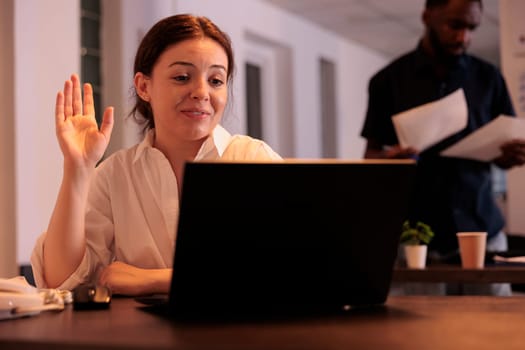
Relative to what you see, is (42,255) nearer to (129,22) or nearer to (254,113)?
(129,22)

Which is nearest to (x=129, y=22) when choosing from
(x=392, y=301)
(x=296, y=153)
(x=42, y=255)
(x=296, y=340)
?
(x=296, y=153)

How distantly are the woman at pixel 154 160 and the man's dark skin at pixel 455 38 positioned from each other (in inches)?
49.9

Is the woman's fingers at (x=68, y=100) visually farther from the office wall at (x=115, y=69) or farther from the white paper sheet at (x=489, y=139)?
the white paper sheet at (x=489, y=139)

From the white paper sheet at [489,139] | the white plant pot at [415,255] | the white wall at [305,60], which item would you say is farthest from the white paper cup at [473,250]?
the white wall at [305,60]

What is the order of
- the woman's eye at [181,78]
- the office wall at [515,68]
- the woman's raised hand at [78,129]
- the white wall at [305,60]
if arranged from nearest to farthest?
the woman's raised hand at [78,129]
the woman's eye at [181,78]
the office wall at [515,68]
the white wall at [305,60]

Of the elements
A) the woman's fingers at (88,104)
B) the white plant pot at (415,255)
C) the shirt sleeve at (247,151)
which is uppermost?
the woman's fingers at (88,104)

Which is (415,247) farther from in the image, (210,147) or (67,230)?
(67,230)

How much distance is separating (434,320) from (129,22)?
4122mm

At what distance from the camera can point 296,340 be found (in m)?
0.96

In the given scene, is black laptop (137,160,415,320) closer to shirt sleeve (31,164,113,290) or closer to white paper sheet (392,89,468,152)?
shirt sleeve (31,164,113,290)

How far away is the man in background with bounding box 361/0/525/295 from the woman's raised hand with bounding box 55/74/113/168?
60.5 inches

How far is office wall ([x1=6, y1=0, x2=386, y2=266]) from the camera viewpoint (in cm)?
Answer: 401

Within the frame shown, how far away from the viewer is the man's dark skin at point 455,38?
3.03 m

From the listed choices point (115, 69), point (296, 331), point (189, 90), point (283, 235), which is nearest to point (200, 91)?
point (189, 90)
